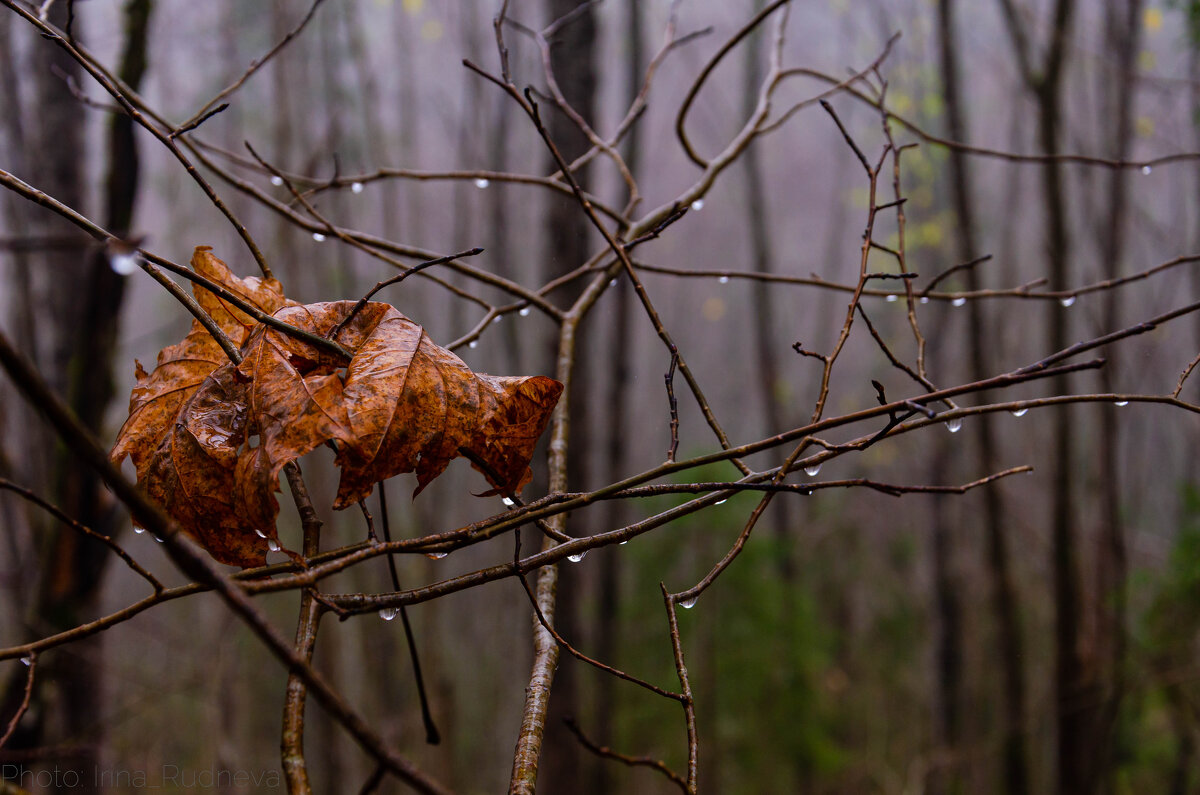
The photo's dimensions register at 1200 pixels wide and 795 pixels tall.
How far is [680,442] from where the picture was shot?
7.64 m

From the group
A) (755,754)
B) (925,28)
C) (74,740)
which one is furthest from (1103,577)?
(925,28)

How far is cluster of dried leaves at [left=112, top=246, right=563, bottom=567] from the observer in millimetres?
779

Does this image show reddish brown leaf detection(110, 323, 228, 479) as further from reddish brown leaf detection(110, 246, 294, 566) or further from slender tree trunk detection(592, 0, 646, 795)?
slender tree trunk detection(592, 0, 646, 795)

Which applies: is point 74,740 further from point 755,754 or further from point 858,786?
point 858,786

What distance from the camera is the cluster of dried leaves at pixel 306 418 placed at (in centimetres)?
78

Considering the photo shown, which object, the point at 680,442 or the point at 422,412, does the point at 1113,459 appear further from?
the point at 422,412

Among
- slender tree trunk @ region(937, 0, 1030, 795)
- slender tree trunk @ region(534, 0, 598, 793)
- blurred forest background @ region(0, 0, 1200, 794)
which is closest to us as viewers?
blurred forest background @ region(0, 0, 1200, 794)

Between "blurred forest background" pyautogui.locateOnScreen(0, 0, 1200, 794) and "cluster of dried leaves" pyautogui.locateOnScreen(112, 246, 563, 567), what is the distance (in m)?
0.22

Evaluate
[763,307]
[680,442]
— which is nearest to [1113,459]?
[763,307]

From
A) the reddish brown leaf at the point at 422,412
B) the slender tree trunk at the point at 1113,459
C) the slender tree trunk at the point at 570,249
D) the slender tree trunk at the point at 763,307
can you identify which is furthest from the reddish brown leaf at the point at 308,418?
the slender tree trunk at the point at 763,307

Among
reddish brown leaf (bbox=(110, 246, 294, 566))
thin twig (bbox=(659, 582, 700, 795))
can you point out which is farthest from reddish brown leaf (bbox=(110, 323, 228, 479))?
thin twig (bbox=(659, 582, 700, 795))

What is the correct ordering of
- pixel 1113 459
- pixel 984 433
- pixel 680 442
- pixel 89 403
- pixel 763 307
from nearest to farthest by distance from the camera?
Answer: pixel 89 403
pixel 1113 459
pixel 984 433
pixel 763 307
pixel 680 442

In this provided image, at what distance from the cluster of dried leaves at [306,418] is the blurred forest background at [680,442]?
22cm

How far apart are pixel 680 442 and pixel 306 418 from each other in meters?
6.98
